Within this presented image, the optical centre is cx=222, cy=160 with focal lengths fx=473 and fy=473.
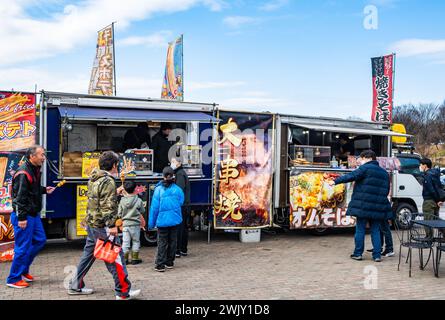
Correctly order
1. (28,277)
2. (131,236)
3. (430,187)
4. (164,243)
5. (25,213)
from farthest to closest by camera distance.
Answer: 1. (430,187)
2. (131,236)
3. (164,243)
4. (28,277)
5. (25,213)

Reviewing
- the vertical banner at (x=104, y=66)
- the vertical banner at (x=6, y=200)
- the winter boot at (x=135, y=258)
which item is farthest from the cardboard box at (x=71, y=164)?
the vertical banner at (x=104, y=66)

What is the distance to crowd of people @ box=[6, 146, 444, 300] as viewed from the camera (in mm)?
5367

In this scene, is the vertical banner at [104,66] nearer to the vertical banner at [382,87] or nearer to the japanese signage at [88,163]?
the japanese signage at [88,163]

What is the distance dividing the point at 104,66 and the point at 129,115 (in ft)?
19.8

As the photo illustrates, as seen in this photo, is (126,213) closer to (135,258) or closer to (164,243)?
(135,258)

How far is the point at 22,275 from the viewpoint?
6.16 meters

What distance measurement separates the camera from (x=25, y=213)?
19.1 feet

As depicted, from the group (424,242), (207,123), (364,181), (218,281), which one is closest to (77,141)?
(207,123)

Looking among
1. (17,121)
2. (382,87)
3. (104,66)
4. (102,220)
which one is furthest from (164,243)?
(382,87)

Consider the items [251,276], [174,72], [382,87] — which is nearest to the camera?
[251,276]

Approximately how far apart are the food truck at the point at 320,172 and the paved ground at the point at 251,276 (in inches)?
43.0

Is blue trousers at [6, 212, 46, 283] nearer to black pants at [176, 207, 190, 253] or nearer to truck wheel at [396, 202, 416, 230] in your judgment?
black pants at [176, 207, 190, 253]

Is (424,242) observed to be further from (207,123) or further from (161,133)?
(161,133)

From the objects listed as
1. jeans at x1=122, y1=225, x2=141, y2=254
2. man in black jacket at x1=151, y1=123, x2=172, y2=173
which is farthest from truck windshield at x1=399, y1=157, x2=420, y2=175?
jeans at x1=122, y1=225, x2=141, y2=254
